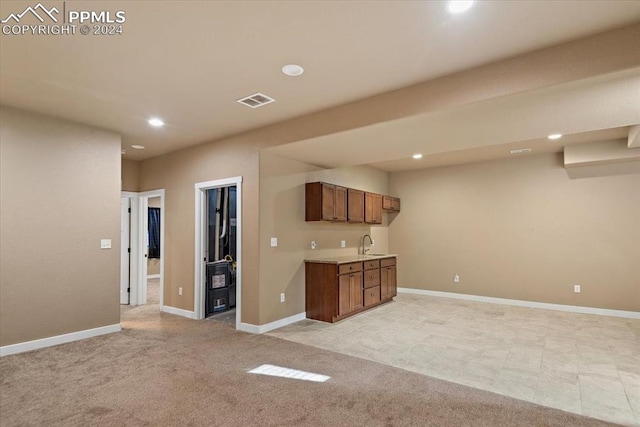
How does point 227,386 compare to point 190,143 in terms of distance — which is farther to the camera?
point 190,143

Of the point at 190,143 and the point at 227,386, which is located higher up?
the point at 190,143

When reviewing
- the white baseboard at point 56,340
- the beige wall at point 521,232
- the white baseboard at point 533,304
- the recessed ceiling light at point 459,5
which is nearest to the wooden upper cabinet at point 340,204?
the beige wall at point 521,232

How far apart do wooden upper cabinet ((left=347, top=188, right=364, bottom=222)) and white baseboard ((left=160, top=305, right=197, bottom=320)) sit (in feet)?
9.85

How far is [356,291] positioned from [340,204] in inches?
56.9

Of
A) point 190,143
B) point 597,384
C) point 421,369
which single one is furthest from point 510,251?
point 190,143

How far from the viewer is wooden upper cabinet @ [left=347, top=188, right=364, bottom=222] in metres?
5.84

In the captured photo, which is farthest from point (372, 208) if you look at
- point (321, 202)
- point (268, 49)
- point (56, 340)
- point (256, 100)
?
point (56, 340)

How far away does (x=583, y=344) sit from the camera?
398 centimetres

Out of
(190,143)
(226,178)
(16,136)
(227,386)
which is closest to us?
(227,386)

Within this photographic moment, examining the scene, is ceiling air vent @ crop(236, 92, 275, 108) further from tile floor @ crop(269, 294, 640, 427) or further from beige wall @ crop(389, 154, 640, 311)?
beige wall @ crop(389, 154, 640, 311)

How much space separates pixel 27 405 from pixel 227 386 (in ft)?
4.94

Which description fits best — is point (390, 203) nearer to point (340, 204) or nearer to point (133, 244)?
point (340, 204)

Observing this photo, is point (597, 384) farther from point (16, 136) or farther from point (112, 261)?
point (16, 136)

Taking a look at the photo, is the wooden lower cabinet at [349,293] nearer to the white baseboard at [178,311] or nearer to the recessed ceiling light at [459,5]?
the white baseboard at [178,311]
